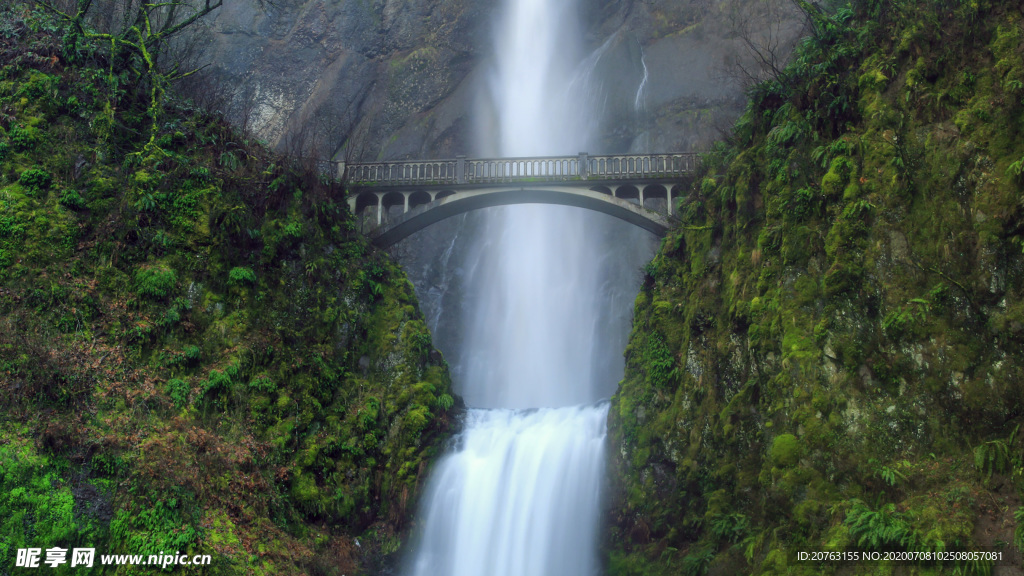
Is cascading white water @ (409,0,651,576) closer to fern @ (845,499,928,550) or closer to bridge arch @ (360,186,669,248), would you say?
bridge arch @ (360,186,669,248)

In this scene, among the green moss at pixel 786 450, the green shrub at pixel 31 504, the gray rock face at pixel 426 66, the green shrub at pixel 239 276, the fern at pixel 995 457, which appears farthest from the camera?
the gray rock face at pixel 426 66

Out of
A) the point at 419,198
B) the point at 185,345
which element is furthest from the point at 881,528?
the point at 419,198

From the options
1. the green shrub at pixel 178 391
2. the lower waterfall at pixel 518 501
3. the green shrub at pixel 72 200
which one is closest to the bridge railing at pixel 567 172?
the lower waterfall at pixel 518 501

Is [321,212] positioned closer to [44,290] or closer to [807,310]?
[44,290]

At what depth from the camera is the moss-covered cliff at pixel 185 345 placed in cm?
1461

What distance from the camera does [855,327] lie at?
13625mm

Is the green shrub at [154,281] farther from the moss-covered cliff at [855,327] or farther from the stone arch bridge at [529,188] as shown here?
the moss-covered cliff at [855,327]

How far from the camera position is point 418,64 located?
137ft

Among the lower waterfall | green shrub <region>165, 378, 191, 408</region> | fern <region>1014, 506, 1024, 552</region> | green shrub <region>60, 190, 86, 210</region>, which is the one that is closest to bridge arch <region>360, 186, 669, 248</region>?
the lower waterfall

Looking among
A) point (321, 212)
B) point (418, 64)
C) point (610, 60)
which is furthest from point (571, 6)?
point (321, 212)

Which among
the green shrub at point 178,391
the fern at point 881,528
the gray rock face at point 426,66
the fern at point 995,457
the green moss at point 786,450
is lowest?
the fern at point 881,528

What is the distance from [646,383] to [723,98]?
22.6 m

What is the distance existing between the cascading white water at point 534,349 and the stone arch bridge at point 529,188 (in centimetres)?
742

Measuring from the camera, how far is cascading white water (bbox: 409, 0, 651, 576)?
62.4 feet
